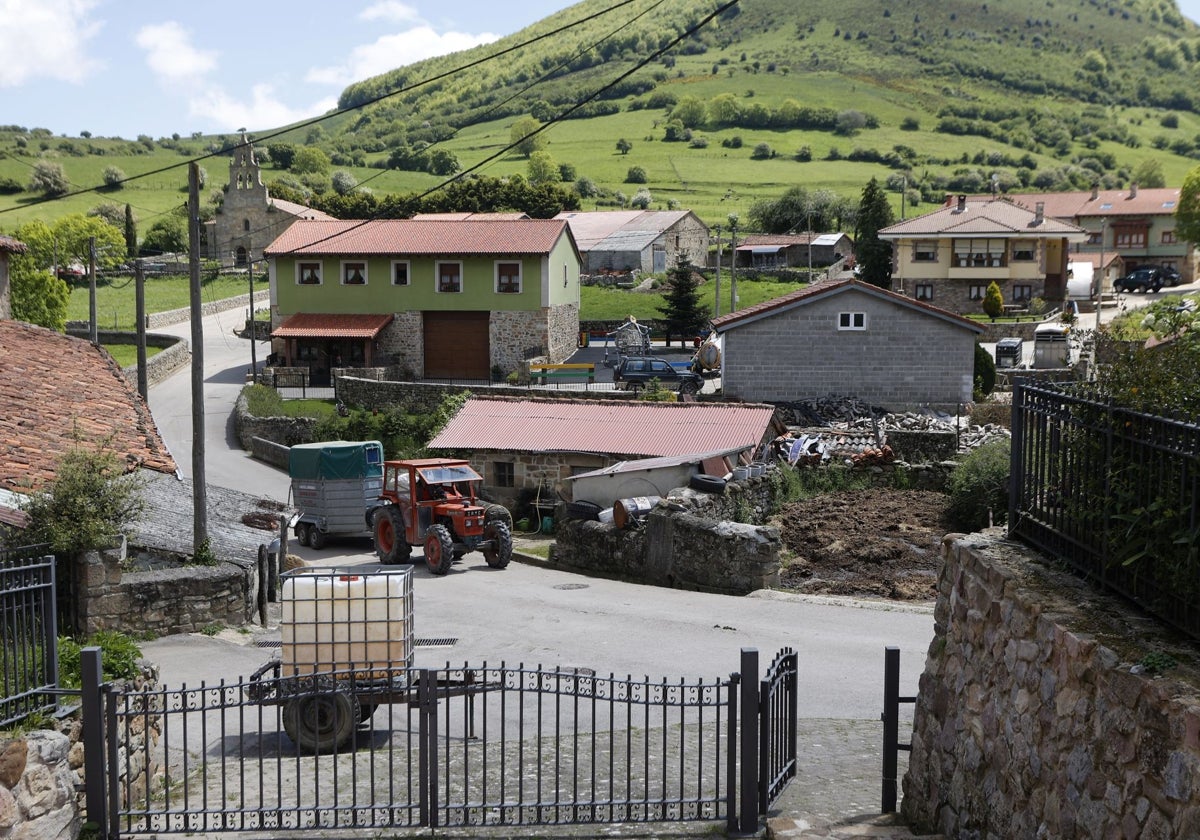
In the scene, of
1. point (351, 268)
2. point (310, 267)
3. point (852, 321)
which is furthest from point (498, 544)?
point (310, 267)

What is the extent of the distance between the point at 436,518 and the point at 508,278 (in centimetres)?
2931

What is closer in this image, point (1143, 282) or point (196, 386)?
point (196, 386)

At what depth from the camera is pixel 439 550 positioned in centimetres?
2325

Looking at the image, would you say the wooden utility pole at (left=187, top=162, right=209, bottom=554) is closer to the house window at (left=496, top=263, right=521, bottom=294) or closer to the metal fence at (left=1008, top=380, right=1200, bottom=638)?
the metal fence at (left=1008, top=380, right=1200, bottom=638)

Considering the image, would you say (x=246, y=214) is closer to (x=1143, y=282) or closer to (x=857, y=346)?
(x=1143, y=282)

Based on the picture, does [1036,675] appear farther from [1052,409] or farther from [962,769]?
[1052,409]

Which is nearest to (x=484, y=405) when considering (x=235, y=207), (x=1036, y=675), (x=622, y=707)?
(x=622, y=707)

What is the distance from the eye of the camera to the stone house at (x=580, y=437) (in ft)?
97.7

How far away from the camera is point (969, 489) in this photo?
25156 mm

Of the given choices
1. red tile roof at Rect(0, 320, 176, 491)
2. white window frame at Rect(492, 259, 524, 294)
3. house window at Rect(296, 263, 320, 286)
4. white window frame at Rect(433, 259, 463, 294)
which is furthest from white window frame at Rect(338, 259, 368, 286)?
red tile roof at Rect(0, 320, 176, 491)

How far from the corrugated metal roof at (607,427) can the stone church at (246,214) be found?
2491 inches

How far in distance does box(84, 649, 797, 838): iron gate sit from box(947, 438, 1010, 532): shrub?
1357cm

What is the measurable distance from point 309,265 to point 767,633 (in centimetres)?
4072

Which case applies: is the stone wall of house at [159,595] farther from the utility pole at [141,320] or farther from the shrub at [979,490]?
the utility pole at [141,320]
